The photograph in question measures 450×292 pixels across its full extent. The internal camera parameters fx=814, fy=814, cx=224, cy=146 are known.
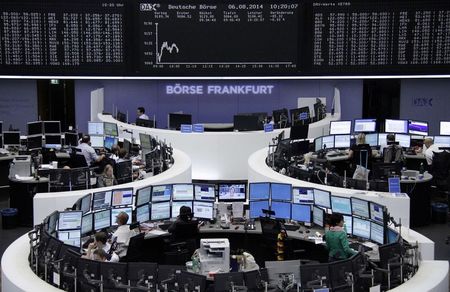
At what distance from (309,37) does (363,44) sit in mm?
1042

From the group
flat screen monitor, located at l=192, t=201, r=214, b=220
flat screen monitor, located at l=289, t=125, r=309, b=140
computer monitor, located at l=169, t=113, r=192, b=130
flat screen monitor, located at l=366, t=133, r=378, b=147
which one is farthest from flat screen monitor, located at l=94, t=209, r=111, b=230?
flat screen monitor, located at l=366, t=133, r=378, b=147

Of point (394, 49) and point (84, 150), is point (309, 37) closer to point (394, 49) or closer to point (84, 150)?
point (394, 49)

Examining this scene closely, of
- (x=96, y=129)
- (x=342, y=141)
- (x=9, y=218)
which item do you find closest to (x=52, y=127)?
(x=96, y=129)

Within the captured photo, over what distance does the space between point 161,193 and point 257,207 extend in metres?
1.28

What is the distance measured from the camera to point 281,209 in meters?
10.6

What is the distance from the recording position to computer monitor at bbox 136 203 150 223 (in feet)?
34.3

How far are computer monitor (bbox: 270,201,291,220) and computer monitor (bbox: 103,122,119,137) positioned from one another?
5678mm

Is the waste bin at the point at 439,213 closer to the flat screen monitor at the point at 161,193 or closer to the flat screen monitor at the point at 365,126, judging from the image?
the flat screen monitor at the point at 365,126

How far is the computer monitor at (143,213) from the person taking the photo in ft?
34.3

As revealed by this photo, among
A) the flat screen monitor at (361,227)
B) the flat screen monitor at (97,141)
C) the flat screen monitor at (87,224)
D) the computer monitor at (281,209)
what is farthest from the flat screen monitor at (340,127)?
the flat screen monitor at (87,224)

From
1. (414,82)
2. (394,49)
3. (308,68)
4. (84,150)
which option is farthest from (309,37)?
(84,150)

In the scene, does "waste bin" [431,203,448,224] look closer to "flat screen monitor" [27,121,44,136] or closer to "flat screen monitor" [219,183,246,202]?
"flat screen monitor" [219,183,246,202]

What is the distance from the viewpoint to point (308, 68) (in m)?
15.7

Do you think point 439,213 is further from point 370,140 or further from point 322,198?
point 322,198
